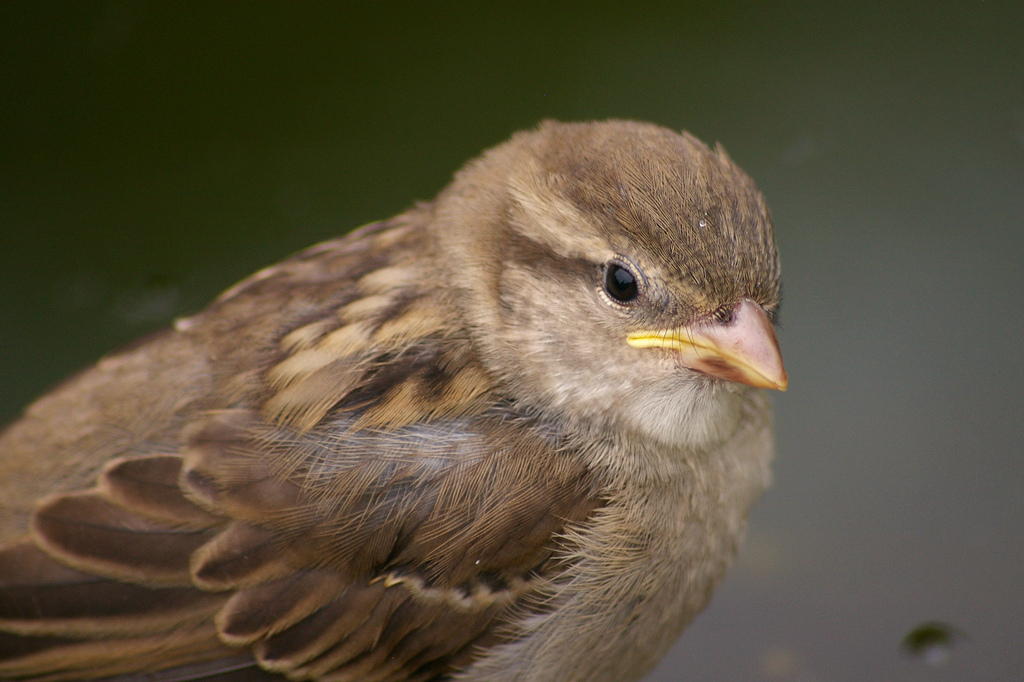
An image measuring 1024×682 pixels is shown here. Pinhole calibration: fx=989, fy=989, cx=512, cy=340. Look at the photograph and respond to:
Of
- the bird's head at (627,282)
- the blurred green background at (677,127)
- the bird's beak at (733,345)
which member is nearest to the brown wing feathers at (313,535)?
the bird's head at (627,282)

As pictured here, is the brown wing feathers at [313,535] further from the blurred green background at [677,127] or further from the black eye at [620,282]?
the blurred green background at [677,127]

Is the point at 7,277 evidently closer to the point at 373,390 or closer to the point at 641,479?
the point at 373,390

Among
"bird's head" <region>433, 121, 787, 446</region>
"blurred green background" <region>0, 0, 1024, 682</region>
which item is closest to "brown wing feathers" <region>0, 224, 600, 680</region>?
"bird's head" <region>433, 121, 787, 446</region>

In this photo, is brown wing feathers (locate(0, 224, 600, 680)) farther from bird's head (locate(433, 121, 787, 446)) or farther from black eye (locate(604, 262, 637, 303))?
black eye (locate(604, 262, 637, 303))

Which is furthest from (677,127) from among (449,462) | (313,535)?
(313,535)

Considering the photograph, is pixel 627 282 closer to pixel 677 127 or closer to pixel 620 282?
pixel 620 282

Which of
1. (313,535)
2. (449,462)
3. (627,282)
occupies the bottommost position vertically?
(313,535)

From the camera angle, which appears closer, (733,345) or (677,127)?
(733,345)
